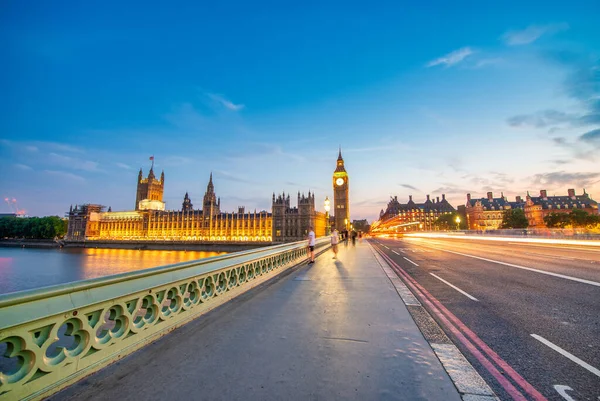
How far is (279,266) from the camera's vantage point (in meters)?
11.8

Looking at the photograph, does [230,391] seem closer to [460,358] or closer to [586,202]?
[460,358]

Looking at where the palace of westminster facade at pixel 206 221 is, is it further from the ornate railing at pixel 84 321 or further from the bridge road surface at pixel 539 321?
the ornate railing at pixel 84 321

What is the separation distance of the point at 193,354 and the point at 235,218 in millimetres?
128491

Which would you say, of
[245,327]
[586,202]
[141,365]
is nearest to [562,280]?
[245,327]

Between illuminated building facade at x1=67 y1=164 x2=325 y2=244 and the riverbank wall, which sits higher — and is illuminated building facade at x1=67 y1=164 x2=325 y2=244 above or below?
above

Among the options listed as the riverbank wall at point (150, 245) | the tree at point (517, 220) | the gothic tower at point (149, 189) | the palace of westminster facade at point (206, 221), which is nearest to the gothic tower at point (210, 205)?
the palace of westminster facade at point (206, 221)

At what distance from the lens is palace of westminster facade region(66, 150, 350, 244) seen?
11906cm

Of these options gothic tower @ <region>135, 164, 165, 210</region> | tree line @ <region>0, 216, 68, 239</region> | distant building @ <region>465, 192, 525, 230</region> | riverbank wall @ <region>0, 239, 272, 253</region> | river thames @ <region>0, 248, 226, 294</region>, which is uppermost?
gothic tower @ <region>135, 164, 165, 210</region>

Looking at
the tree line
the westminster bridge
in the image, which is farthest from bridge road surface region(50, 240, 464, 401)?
the tree line

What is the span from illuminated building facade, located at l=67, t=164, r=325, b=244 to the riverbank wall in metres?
6.14

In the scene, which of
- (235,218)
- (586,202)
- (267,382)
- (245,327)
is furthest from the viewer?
(235,218)

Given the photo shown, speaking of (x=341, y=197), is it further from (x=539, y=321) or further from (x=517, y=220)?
(x=539, y=321)

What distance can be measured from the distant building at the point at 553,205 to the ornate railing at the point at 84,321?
14863 cm

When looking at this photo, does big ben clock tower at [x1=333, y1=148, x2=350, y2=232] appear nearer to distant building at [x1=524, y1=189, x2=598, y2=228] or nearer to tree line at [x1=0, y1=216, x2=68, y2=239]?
distant building at [x1=524, y1=189, x2=598, y2=228]
